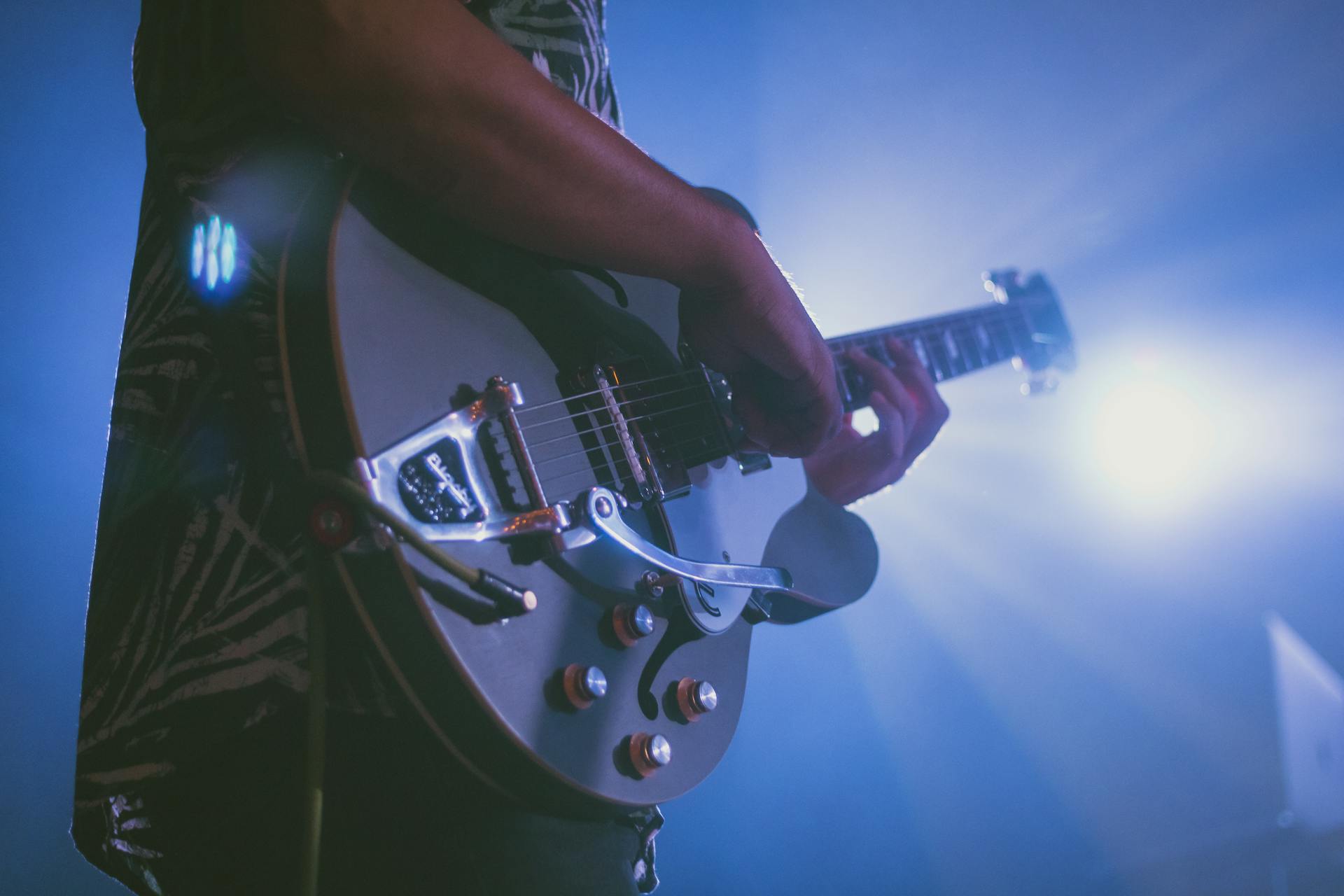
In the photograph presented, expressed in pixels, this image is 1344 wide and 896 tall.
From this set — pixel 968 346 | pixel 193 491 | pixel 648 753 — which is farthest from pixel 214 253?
Answer: pixel 968 346

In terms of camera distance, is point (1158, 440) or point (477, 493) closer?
point (477, 493)

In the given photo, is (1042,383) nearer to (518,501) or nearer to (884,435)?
(884,435)

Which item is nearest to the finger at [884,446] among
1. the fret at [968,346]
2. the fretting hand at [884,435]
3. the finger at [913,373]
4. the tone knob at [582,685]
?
the fretting hand at [884,435]

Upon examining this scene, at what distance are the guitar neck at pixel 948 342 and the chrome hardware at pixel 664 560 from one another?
55cm

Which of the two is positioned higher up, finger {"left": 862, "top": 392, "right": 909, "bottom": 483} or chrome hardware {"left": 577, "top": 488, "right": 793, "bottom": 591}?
finger {"left": 862, "top": 392, "right": 909, "bottom": 483}

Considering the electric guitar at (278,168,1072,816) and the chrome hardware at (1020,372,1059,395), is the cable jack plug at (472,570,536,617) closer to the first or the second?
the electric guitar at (278,168,1072,816)

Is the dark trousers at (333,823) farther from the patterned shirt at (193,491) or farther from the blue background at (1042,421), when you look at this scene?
the blue background at (1042,421)

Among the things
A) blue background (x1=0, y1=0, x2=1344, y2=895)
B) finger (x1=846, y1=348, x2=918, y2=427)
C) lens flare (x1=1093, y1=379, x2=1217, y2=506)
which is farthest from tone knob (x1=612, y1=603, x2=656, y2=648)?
lens flare (x1=1093, y1=379, x2=1217, y2=506)

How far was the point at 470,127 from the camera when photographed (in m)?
0.54

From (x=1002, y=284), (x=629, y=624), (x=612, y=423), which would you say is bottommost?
(x=629, y=624)

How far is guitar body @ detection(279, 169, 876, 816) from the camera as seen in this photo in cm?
50

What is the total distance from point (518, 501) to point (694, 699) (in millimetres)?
279

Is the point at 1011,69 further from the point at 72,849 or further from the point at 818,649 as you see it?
the point at 72,849

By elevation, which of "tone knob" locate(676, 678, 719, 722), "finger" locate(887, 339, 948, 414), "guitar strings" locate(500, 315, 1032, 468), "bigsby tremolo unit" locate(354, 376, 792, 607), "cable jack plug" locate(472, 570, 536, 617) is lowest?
"tone knob" locate(676, 678, 719, 722)
